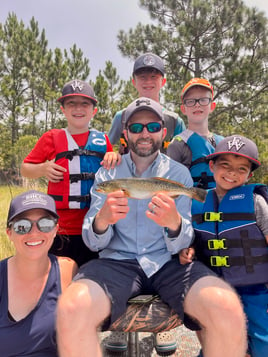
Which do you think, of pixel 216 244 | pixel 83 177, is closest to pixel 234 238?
pixel 216 244

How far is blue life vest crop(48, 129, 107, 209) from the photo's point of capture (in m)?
3.40

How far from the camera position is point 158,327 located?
2.42 metres

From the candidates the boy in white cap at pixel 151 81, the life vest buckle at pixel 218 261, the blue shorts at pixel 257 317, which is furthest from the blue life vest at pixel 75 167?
A: the blue shorts at pixel 257 317

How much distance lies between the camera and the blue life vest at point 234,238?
2672mm

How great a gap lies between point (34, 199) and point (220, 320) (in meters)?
1.70

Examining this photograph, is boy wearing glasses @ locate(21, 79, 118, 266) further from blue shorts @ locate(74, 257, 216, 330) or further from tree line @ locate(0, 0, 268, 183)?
tree line @ locate(0, 0, 268, 183)

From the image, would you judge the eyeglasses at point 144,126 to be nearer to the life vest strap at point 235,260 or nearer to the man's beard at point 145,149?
the man's beard at point 145,149

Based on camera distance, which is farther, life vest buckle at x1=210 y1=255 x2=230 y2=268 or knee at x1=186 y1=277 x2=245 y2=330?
life vest buckle at x1=210 y1=255 x2=230 y2=268

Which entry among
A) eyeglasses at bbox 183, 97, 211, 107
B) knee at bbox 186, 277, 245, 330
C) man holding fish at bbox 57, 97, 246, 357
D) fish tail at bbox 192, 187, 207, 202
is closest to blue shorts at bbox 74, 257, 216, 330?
man holding fish at bbox 57, 97, 246, 357

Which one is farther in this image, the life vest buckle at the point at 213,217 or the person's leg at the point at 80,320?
the life vest buckle at the point at 213,217

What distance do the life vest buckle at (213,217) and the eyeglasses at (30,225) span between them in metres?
1.41

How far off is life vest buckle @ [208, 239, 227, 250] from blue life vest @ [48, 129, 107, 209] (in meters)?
1.39

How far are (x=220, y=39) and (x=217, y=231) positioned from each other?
48.7ft

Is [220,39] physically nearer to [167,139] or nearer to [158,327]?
[167,139]
